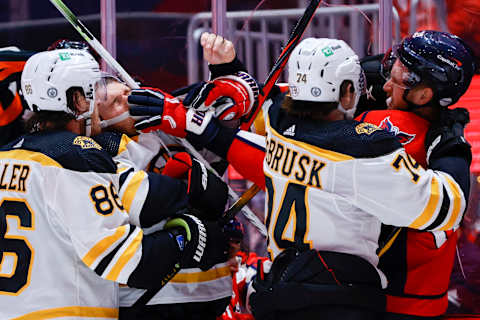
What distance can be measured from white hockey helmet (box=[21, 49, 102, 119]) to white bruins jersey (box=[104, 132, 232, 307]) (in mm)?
283

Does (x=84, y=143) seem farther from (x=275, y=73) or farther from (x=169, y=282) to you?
(x=275, y=73)

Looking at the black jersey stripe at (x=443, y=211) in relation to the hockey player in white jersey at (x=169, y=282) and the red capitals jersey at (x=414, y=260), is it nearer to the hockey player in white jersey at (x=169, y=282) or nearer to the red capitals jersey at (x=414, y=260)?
the red capitals jersey at (x=414, y=260)

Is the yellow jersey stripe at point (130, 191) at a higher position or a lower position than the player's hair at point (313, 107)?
lower

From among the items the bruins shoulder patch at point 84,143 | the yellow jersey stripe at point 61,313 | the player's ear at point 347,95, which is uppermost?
the player's ear at point 347,95

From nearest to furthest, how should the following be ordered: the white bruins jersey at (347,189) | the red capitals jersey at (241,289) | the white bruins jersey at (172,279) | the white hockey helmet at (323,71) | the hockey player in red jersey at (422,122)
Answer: the white bruins jersey at (347,189), the white hockey helmet at (323,71), the hockey player in red jersey at (422,122), the white bruins jersey at (172,279), the red capitals jersey at (241,289)

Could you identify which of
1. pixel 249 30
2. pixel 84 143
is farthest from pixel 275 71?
pixel 249 30

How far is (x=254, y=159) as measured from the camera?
243 cm

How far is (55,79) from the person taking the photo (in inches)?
80.3

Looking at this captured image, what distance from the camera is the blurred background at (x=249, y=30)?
2.98 m

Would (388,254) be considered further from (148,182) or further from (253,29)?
(253,29)

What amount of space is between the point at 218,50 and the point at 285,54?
9.8 inches

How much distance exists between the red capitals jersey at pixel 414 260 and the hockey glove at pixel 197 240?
0.58 m

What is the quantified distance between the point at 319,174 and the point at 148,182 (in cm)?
58

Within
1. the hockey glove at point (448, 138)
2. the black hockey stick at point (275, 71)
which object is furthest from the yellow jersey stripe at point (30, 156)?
the hockey glove at point (448, 138)
